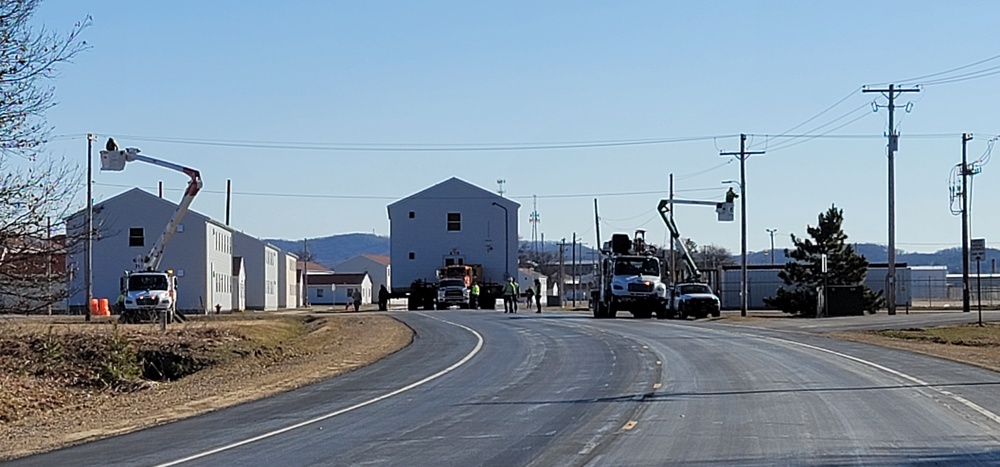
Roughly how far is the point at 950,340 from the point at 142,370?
24.1 m

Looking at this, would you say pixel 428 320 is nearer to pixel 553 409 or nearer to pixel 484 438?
pixel 553 409

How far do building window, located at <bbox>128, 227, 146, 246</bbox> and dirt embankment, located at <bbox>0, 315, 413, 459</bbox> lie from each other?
29402mm

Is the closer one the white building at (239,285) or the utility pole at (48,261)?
the utility pole at (48,261)

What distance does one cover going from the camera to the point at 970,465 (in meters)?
12.1

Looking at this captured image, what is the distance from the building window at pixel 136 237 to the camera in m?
70.1

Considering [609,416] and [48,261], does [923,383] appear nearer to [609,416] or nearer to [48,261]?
[609,416]

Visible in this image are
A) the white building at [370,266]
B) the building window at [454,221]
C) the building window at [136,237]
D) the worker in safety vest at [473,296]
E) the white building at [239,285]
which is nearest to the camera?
the building window at [136,237]

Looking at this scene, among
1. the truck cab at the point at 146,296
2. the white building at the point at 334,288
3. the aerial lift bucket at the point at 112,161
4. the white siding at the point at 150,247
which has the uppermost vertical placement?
the aerial lift bucket at the point at 112,161

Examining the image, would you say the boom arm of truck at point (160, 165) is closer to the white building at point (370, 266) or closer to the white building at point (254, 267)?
the white building at point (254, 267)

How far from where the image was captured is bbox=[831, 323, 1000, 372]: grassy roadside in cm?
2967

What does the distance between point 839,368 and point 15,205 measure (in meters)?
16.9

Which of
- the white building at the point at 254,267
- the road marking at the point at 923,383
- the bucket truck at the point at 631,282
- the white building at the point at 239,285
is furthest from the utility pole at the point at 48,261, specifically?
the white building at the point at 254,267

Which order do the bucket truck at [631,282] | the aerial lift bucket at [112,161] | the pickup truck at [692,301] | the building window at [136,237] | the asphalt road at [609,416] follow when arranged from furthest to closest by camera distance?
the building window at [136,237], the pickup truck at [692,301], the bucket truck at [631,282], the aerial lift bucket at [112,161], the asphalt road at [609,416]

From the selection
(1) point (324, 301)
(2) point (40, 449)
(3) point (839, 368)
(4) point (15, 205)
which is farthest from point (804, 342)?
(1) point (324, 301)
